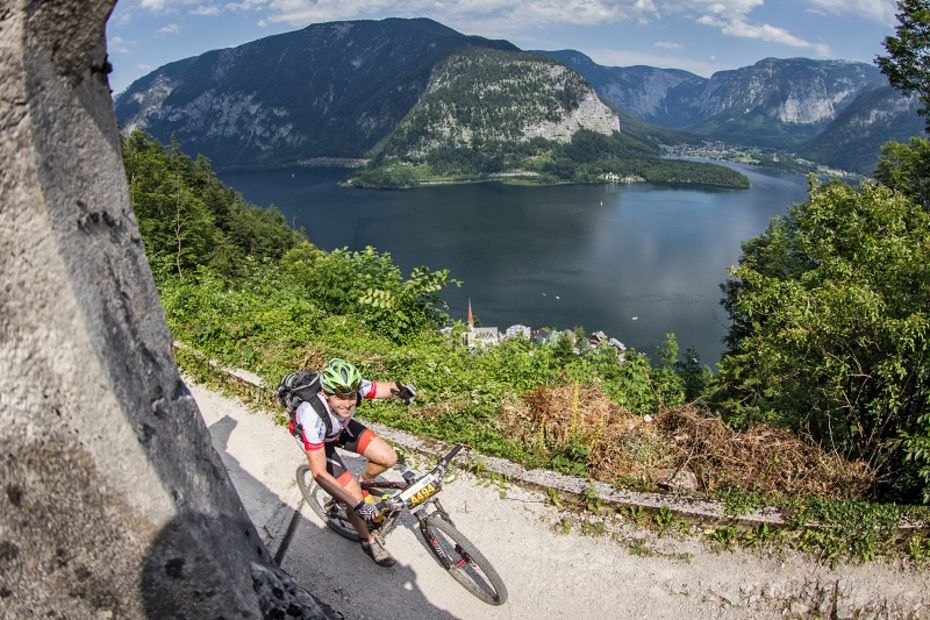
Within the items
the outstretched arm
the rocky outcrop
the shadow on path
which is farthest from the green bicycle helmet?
the shadow on path

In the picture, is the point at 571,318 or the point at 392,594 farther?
the point at 571,318

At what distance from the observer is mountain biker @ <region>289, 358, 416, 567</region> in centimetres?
438

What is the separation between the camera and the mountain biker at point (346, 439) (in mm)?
4375

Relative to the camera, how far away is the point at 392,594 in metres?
4.89

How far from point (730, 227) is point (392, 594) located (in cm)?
→ 11325

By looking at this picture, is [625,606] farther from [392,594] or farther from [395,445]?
[395,445]

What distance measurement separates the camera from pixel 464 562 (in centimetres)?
493

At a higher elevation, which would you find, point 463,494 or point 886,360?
point 886,360

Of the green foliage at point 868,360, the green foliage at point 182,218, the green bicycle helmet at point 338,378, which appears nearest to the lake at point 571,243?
the green foliage at point 182,218

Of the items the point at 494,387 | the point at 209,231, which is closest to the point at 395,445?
the point at 494,387

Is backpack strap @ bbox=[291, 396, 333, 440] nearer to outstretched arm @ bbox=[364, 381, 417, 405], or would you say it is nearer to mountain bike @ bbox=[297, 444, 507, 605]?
outstretched arm @ bbox=[364, 381, 417, 405]

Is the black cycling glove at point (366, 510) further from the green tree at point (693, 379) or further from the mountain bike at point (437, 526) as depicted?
the green tree at point (693, 379)

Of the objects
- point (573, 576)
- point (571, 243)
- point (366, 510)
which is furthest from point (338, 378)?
point (571, 243)

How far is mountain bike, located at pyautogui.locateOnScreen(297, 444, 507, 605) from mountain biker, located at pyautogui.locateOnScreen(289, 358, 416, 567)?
0.41 feet
